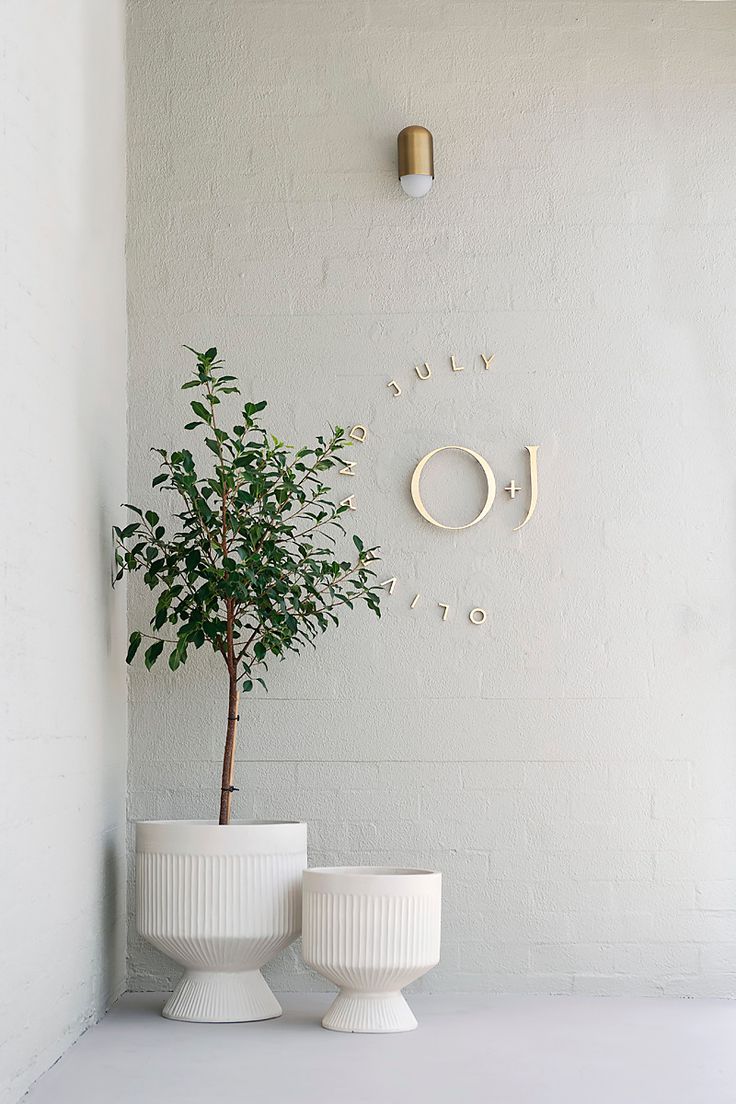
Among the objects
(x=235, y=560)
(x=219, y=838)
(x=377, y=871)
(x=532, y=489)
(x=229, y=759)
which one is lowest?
(x=377, y=871)

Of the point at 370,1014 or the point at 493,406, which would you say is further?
the point at 493,406

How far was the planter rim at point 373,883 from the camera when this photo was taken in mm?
3076

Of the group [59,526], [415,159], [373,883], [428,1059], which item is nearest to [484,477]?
[415,159]

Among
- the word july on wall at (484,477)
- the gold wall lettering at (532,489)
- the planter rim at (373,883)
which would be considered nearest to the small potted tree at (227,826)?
the planter rim at (373,883)

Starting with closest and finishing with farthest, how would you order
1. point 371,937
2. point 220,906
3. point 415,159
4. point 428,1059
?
point 428,1059, point 371,937, point 220,906, point 415,159

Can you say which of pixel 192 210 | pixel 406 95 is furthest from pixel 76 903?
pixel 406 95

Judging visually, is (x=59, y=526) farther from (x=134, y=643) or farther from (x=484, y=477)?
(x=484, y=477)

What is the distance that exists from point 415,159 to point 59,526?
5.20 ft

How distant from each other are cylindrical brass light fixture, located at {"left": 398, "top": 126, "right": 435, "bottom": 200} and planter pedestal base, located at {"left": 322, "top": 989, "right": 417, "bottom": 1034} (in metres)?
2.21

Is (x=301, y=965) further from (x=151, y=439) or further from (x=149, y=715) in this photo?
(x=151, y=439)

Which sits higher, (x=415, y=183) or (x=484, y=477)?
(x=415, y=183)

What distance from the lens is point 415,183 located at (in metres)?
3.72

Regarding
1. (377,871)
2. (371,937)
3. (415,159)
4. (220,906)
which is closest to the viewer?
(371,937)

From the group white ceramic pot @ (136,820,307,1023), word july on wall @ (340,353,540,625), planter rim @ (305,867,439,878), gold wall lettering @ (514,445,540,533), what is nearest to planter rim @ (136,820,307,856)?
white ceramic pot @ (136,820,307,1023)
